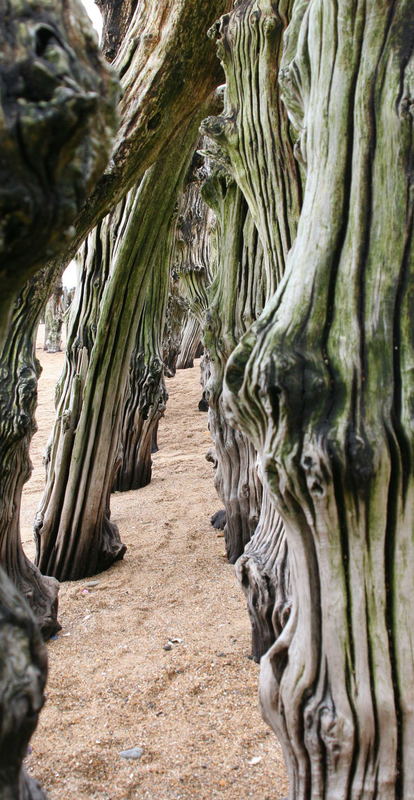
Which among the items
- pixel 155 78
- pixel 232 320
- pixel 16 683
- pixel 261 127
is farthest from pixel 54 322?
pixel 16 683

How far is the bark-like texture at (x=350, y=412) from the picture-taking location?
6.19ft

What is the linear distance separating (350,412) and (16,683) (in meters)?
1.01

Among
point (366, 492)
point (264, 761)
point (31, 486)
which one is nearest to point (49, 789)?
point (264, 761)

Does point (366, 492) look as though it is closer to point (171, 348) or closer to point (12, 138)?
point (12, 138)

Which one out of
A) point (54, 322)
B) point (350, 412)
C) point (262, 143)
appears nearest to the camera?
point (350, 412)

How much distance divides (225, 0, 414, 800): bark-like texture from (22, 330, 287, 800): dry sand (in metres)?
0.87

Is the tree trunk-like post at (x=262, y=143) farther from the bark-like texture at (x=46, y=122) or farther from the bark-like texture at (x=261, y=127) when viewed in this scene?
the bark-like texture at (x=46, y=122)

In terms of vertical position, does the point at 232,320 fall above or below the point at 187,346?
below

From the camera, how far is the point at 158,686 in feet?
11.9

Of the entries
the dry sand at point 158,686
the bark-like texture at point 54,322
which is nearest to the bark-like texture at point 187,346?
the bark-like texture at point 54,322

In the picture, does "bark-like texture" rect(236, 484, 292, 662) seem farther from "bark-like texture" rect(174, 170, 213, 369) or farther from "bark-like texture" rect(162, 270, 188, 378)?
"bark-like texture" rect(162, 270, 188, 378)

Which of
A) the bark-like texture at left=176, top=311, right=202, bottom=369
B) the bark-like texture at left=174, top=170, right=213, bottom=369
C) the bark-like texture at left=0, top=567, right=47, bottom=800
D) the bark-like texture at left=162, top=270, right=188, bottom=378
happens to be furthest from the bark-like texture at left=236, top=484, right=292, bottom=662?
the bark-like texture at left=176, top=311, right=202, bottom=369

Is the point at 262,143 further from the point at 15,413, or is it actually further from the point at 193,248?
the point at 193,248

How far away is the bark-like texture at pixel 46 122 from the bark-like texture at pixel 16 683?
69cm
